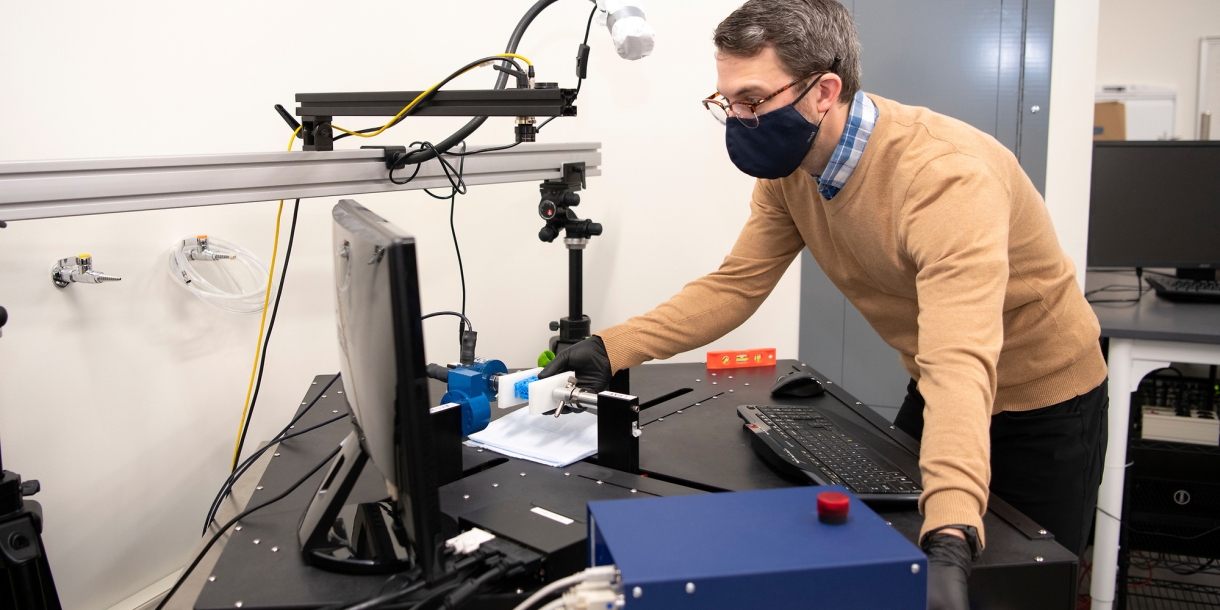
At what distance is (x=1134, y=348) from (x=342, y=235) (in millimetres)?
1917

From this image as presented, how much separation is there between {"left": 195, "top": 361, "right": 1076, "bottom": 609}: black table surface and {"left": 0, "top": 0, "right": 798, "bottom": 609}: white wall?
349 mm

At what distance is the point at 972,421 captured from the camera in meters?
0.85

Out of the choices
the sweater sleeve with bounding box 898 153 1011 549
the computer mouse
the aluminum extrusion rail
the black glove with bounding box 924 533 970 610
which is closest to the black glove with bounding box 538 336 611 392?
the computer mouse

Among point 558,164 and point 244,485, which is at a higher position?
point 558,164

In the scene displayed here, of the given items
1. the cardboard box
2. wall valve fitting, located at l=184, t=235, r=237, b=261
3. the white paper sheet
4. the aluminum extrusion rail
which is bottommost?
the white paper sheet

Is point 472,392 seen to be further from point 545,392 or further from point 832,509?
point 832,509

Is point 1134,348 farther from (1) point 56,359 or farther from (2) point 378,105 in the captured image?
(1) point 56,359

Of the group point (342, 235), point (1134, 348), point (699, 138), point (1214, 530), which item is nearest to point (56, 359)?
point (342, 235)

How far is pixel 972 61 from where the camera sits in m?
2.24

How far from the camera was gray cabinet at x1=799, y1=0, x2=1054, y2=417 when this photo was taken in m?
2.21

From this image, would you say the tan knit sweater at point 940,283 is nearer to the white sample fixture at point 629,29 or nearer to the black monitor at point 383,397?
the white sample fixture at point 629,29

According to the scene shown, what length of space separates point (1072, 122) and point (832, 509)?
2.00m

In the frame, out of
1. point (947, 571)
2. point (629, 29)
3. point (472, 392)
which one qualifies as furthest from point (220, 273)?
point (947, 571)

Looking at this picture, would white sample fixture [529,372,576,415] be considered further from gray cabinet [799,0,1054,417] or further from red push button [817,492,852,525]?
gray cabinet [799,0,1054,417]
